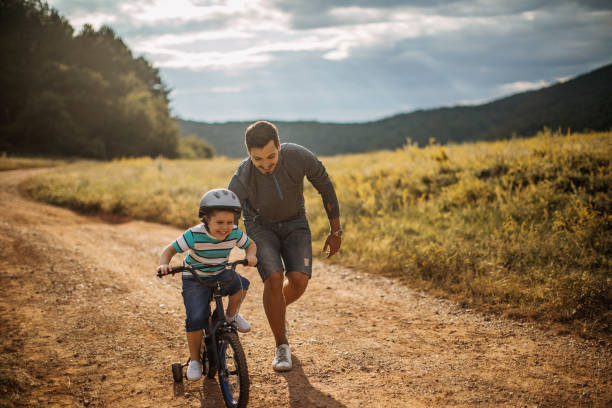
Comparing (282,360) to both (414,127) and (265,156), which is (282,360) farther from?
(414,127)

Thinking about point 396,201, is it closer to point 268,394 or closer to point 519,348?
point 519,348

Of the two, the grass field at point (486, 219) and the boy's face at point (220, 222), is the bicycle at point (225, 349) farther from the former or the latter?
the grass field at point (486, 219)

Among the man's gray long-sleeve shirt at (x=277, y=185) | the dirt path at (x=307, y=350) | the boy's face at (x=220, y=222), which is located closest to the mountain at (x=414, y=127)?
the dirt path at (x=307, y=350)

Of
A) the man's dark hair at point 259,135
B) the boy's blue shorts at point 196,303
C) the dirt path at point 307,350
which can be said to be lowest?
the dirt path at point 307,350

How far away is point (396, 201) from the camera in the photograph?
32.8 ft

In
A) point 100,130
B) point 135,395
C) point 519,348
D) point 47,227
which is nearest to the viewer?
point 135,395

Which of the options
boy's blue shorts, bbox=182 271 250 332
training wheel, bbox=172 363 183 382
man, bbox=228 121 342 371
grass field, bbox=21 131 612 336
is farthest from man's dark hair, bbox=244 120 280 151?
grass field, bbox=21 131 612 336

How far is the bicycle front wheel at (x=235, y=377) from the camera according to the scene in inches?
127

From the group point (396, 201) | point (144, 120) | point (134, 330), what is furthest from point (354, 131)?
point (134, 330)

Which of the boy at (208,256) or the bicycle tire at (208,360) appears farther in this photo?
the bicycle tire at (208,360)

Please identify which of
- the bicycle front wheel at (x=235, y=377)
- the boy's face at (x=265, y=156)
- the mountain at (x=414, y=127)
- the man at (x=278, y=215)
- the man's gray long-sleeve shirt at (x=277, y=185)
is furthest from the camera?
the mountain at (x=414, y=127)

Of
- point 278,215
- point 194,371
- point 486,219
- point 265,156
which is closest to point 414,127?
point 486,219

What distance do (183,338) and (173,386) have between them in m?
0.98

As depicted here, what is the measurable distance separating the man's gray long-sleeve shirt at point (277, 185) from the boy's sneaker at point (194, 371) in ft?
4.95
